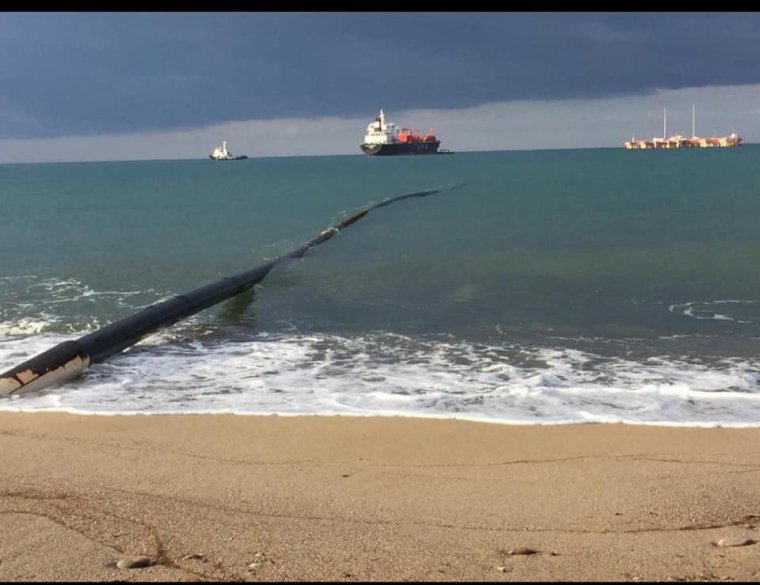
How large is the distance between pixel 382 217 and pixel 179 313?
2071 centimetres

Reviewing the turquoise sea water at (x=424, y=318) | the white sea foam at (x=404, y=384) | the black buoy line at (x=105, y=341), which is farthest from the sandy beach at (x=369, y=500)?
the black buoy line at (x=105, y=341)

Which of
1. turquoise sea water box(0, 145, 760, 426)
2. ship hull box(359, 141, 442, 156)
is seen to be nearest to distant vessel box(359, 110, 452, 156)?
ship hull box(359, 141, 442, 156)

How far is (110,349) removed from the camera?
1049 cm

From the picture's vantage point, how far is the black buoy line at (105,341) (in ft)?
28.9

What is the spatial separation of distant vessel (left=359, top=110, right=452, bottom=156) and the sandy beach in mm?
119803

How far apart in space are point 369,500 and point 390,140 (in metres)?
127

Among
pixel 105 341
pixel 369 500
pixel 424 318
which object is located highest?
pixel 105 341

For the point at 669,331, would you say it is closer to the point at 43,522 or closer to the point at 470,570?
the point at 470,570

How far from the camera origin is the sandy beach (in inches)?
176

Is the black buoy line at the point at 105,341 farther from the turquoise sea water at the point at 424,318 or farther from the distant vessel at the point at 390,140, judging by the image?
the distant vessel at the point at 390,140

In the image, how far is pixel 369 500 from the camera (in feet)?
18.6

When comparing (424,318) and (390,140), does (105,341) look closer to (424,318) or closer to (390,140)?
(424,318)

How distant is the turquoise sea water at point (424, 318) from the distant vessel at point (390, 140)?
325ft

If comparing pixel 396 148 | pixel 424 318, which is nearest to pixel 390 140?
pixel 396 148
